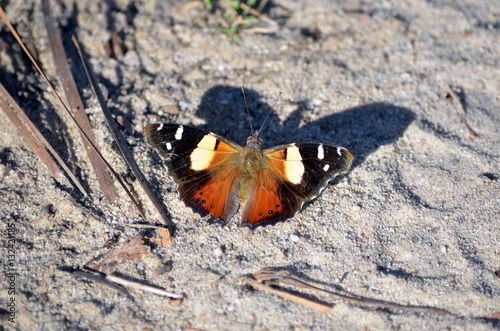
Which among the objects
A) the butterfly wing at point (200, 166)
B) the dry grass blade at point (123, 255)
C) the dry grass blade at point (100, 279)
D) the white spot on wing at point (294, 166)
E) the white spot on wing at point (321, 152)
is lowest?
the dry grass blade at point (100, 279)

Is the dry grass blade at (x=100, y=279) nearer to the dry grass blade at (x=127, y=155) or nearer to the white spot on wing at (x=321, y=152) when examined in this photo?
the dry grass blade at (x=127, y=155)

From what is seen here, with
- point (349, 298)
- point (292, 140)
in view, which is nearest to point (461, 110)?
point (292, 140)

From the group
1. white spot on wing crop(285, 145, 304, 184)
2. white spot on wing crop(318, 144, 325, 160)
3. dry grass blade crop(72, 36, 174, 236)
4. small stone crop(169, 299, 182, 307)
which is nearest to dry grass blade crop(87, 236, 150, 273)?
dry grass blade crop(72, 36, 174, 236)

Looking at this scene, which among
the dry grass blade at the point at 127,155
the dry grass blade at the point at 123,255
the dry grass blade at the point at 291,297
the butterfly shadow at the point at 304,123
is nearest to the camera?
the dry grass blade at the point at 291,297

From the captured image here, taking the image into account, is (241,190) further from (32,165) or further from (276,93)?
(32,165)

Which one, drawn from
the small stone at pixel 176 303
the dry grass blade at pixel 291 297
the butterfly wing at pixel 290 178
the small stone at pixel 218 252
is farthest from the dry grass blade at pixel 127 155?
the dry grass blade at pixel 291 297

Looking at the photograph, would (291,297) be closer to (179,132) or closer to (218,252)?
(218,252)
